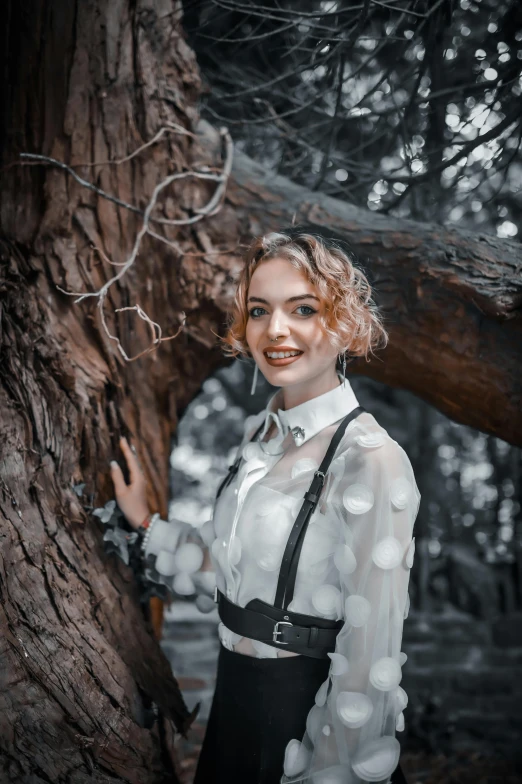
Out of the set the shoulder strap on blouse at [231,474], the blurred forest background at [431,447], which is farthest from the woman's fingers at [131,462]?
the blurred forest background at [431,447]

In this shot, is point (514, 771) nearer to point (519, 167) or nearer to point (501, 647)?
point (501, 647)

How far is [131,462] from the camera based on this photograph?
203cm

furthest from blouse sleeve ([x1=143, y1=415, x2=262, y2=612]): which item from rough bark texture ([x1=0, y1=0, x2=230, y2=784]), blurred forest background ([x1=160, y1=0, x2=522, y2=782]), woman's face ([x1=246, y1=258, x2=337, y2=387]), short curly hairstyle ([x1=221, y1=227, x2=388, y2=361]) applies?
blurred forest background ([x1=160, y1=0, x2=522, y2=782])

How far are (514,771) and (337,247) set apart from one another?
3.08m

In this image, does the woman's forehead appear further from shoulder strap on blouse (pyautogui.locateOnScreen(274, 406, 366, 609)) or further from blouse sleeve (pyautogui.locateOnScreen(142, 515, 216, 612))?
blouse sleeve (pyautogui.locateOnScreen(142, 515, 216, 612))

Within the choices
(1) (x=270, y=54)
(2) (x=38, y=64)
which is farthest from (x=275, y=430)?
(1) (x=270, y=54)

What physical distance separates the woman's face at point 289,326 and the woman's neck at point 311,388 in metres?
0.06

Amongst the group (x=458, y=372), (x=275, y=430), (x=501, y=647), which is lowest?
(x=501, y=647)

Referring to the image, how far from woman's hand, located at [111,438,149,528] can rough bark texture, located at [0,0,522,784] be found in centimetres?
4

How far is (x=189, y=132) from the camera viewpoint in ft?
6.82

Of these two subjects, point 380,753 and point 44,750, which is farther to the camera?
point 44,750

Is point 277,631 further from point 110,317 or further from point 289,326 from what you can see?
point 110,317

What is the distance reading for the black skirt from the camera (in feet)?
4.95

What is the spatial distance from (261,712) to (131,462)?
0.88 m
